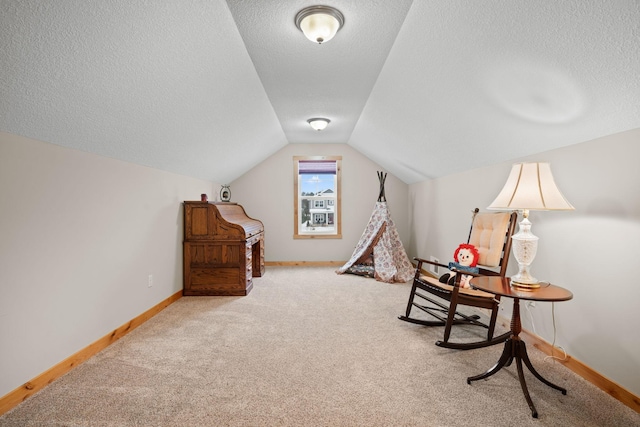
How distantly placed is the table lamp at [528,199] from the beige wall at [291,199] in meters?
3.84

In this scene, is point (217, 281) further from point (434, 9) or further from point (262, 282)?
point (434, 9)

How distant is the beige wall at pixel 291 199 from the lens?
5.72m

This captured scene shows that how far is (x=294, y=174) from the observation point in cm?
573

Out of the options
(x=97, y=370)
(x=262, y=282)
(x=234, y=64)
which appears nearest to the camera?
(x=97, y=370)

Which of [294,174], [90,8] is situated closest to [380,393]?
[90,8]

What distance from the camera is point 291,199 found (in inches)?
227

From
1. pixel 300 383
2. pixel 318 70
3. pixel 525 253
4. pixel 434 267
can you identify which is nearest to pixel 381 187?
pixel 434 267

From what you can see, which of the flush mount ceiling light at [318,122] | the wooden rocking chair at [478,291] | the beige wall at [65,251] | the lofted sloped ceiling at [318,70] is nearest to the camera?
the lofted sloped ceiling at [318,70]

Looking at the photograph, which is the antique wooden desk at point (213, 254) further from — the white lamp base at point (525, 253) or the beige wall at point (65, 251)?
the white lamp base at point (525, 253)

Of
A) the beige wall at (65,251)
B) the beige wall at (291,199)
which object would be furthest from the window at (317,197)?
the beige wall at (65,251)

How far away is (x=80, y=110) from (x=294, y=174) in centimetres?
397

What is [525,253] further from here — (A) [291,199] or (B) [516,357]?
(A) [291,199]

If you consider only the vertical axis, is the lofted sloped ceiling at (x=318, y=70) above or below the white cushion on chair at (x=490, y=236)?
above

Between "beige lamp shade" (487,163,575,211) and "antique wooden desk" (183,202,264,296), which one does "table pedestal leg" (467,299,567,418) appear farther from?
"antique wooden desk" (183,202,264,296)
